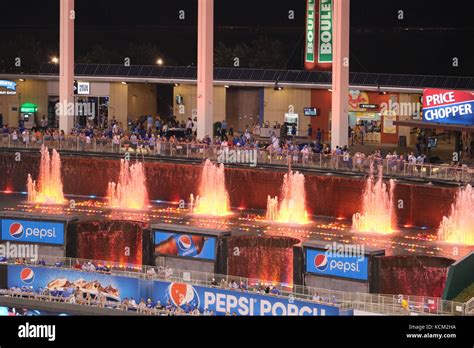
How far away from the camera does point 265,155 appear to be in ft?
159

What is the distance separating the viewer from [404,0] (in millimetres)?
65875

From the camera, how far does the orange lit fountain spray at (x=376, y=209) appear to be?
145 ft

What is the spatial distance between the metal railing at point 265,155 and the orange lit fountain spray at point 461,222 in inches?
24.0

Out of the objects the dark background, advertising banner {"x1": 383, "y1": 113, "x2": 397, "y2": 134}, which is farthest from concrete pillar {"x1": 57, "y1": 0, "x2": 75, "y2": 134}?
advertising banner {"x1": 383, "y1": 113, "x2": 397, "y2": 134}

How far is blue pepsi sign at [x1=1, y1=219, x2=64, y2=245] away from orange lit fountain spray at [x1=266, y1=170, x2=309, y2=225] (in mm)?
7472

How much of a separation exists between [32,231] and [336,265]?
33.3 feet

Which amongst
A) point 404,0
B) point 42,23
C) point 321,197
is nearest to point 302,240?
point 321,197

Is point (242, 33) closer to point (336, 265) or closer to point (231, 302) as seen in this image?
point (336, 265)

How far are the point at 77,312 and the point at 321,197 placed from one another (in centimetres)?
1166

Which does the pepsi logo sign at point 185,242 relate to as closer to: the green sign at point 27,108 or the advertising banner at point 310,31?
the advertising banner at point 310,31

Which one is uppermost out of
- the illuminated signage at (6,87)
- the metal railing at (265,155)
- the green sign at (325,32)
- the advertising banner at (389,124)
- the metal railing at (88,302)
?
the green sign at (325,32)

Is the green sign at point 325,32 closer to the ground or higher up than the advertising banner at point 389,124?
higher up

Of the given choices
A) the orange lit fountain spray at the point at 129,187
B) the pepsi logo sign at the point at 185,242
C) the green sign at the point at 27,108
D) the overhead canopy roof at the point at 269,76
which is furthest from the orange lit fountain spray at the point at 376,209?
the green sign at the point at 27,108
